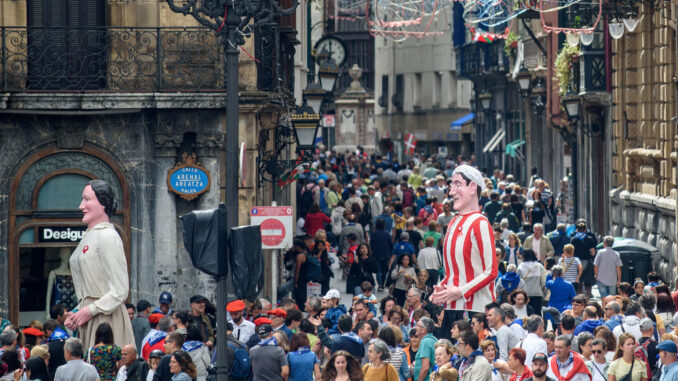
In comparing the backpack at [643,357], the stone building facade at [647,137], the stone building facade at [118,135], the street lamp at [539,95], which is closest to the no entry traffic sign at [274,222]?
the stone building facade at [118,135]

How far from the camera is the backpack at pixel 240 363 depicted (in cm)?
1426

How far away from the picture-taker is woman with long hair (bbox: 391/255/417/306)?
75.2 ft

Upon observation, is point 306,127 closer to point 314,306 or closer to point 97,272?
point 314,306

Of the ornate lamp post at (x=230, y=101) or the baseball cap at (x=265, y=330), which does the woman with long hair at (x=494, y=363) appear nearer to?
the baseball cap at (x=265, y=330)

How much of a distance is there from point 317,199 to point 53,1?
46.6 ft

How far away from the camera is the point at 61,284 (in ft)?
68.4

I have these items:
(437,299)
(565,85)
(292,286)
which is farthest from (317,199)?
(437,299)

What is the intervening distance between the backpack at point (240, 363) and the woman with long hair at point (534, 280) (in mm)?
7591

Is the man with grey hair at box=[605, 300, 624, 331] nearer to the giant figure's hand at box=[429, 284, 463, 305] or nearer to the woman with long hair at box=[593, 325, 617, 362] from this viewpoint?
the woman with long hair at box=[593, 325, 617, 362]

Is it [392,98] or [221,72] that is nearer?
[221,72]

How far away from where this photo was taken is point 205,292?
21312mm

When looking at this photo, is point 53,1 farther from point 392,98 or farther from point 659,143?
point 392,98

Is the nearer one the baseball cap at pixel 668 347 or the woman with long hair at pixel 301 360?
the baseball cap at pixel 668 347

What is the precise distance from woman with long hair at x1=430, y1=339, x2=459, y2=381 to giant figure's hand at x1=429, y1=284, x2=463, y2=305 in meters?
0.40
